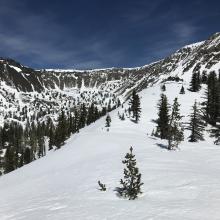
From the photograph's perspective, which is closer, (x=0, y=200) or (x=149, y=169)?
(x=0, y=200)

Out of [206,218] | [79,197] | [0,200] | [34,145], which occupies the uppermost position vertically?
[206,218]

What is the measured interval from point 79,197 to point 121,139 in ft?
140

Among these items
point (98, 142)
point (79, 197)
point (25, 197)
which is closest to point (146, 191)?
point (79, 197)

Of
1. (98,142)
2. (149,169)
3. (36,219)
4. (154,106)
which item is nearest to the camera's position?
(36,219)

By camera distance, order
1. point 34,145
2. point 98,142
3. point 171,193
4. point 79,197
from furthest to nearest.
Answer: point 34,145 < point 98,142 < point 79,197 < point 171,193

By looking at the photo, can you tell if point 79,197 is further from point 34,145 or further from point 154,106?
point 34,145

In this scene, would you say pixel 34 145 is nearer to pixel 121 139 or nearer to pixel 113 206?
pixel 121 139

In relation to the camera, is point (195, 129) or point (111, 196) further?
point (195, 129)

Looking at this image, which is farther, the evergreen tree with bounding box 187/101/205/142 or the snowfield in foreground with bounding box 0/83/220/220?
the evergreen tree with bounding box 187/101/205/142

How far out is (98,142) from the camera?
63.9 metres

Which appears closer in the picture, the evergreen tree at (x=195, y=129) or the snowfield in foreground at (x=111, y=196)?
the snowfield in foreground at (x=111, y=196)

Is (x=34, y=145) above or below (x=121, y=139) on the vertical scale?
below

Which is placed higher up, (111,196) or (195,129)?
(195,129)

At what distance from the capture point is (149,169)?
33594mm
